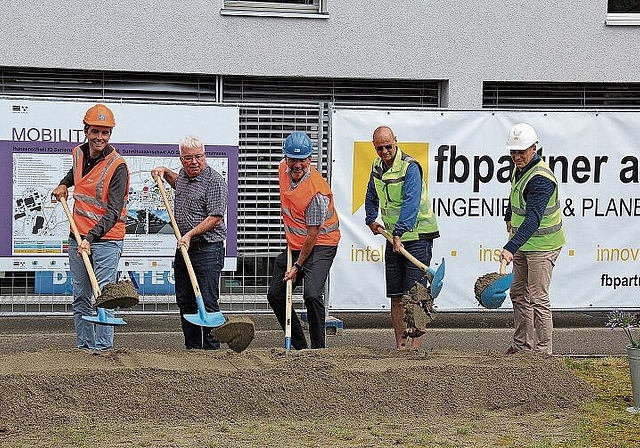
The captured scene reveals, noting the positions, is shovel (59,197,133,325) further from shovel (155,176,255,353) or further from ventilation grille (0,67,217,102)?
ventilation grille (0,67,217,102)

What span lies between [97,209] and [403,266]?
261cm

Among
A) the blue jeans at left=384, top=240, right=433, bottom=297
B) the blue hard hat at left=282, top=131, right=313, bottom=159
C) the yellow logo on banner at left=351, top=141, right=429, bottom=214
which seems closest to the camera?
the blue hard hat at left=282, top=131, right=313, bottom=159

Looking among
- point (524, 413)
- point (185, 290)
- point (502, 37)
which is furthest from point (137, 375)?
point (502, 37)

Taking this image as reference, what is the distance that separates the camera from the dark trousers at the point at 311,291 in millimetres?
9195

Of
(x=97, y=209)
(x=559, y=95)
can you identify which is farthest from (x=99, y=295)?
(x=559, y=95)

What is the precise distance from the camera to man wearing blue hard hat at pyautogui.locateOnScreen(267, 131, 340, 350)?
Answer: 29.7 ft

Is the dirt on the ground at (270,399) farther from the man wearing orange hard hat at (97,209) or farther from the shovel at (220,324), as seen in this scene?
the man wearing orange hard hat at (97,209)

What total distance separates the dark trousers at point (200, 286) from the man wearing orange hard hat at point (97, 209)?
597 mm

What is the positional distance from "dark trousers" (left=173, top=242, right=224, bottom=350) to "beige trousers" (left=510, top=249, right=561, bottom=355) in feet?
8.15

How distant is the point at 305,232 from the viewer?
9.28 meters

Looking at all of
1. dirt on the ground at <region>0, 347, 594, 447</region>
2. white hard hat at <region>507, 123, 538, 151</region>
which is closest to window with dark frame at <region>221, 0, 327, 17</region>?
white hard hat at <region>507, 123, 538, 151</region>

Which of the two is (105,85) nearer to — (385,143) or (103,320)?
(385,143)

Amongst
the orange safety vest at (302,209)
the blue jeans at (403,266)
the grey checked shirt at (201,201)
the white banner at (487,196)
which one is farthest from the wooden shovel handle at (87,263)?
the white banner at (487,196)

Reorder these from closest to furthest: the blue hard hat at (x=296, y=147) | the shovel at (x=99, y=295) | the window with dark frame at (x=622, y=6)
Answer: the shovel at (x=99, y=295)
the blue hard hat at (x=296, y=147)
the window with dark frame at (x=622, y=6)
